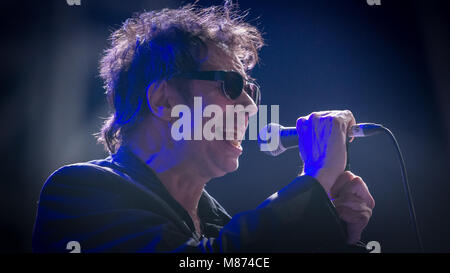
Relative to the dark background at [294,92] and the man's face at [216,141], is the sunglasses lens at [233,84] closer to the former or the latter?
the man's face at [216,141]

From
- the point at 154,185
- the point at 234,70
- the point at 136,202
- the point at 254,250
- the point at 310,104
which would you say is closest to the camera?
the point at 254,250

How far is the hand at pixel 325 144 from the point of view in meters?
1.00

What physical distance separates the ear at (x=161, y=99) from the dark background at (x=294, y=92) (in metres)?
1.10

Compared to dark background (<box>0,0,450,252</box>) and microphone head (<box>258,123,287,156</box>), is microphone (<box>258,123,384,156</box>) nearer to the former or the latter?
microphone head (<box>258,123,287,156</box>)

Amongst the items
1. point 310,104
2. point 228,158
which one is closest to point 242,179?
point 310,104

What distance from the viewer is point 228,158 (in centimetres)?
126

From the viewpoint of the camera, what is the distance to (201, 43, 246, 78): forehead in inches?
52.3

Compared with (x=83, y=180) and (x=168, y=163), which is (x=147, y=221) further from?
(x=168, y=163)

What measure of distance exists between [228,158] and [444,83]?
1.91 meters

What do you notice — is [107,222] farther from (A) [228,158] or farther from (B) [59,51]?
(B) [59,51]

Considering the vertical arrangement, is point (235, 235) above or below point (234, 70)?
below

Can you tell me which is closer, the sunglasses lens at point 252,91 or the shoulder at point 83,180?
the shoulder at point 83,180

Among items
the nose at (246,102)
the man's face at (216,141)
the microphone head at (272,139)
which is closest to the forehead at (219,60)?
the man's face at (216,141)

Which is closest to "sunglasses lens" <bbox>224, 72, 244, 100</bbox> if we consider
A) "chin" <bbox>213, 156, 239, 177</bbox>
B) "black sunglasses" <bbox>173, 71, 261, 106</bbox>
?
"black sunglasses" <bbox>173, 71, 261, 106</bbox>
